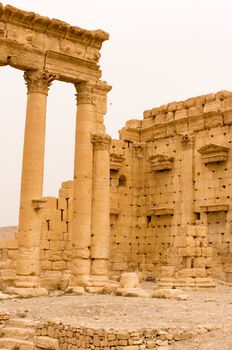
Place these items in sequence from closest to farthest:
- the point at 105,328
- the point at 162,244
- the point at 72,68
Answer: the point at 105,328 → the point at 72,68 → the point at 162,244

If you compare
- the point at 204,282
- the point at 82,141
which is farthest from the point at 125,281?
the point at 82,141

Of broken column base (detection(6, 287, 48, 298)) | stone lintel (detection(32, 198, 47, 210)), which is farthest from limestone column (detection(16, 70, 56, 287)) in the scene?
broken column base (detection(6, 287, 48, 298))

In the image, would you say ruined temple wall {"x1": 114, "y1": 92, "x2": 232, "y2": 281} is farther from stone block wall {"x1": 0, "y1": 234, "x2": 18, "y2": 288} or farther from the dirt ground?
the dirt ground

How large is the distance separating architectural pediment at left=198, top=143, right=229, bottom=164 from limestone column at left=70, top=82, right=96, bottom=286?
6.74 meters

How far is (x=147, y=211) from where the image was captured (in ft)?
102

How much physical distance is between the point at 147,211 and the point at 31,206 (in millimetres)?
10917

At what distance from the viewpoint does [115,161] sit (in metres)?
30.3

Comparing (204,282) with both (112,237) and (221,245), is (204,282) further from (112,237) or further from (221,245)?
(112,237)

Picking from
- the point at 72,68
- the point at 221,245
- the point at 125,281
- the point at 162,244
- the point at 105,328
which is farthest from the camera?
the point at 162,244

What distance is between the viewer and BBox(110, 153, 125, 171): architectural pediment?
30114 millimetres

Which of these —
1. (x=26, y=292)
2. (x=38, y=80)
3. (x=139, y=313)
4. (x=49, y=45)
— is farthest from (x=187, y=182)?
(x=139, y=313)

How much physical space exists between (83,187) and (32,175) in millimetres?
2415

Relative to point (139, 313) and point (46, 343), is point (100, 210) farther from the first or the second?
point (46, 343)

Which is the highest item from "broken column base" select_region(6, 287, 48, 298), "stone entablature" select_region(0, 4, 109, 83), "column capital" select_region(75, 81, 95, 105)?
"stone entablature" select_region(0, 4, 109, 83)
